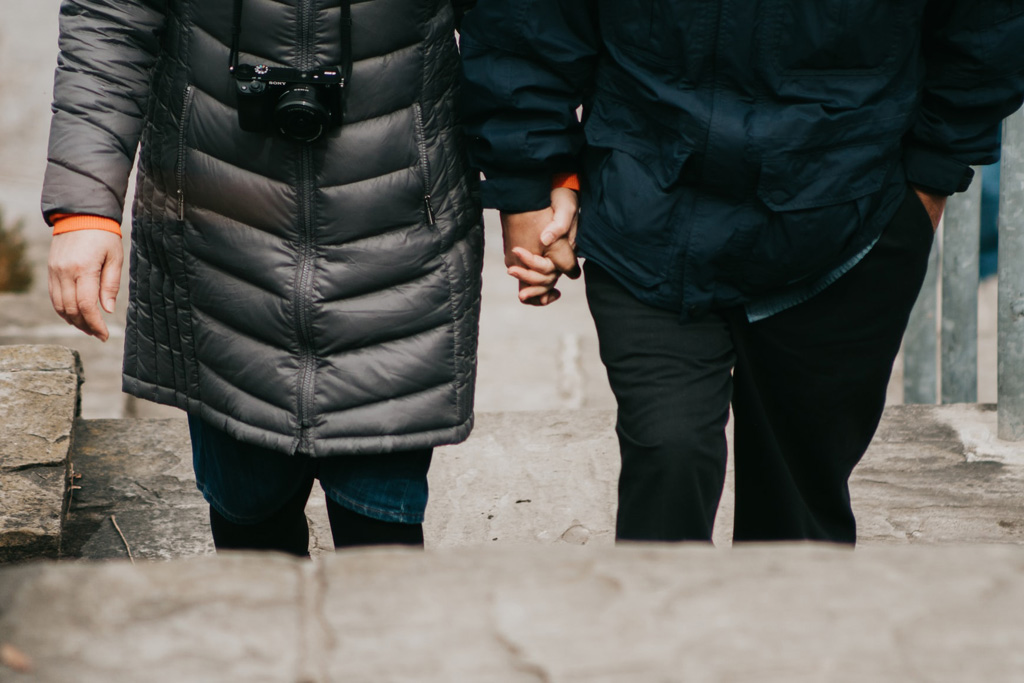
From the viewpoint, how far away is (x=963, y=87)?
1.85 metres

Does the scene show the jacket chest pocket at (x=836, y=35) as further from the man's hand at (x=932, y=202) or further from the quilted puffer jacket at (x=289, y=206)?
the quilted puffer jacket at (x=289, y=206)

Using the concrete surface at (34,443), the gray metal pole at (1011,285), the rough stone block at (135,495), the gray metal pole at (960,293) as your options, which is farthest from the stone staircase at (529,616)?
the gray metal pole at (960,293)

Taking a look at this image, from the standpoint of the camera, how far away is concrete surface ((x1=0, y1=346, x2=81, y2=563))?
2.24 metres

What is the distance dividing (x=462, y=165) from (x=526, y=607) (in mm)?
953

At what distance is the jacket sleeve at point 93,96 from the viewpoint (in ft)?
5.74

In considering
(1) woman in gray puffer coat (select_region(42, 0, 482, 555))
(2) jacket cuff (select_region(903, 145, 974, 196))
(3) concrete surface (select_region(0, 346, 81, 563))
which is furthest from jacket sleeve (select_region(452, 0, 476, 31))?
(3) concrete surface (select_region(0, 346, 81, 563))

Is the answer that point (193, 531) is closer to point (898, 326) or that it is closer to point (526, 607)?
point (898, 326)

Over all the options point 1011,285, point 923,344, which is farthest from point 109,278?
point 923,344

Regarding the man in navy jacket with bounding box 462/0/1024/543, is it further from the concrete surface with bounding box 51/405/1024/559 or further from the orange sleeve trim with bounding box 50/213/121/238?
the concrete surface with bounding box 51/405/1024/559

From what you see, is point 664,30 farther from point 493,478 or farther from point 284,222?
point 493,478

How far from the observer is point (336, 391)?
1803 mm

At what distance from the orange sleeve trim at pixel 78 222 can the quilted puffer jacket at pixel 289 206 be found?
0.02 meters

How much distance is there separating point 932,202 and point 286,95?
40.8 inches

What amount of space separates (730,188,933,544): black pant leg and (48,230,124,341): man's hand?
0.95 meters
